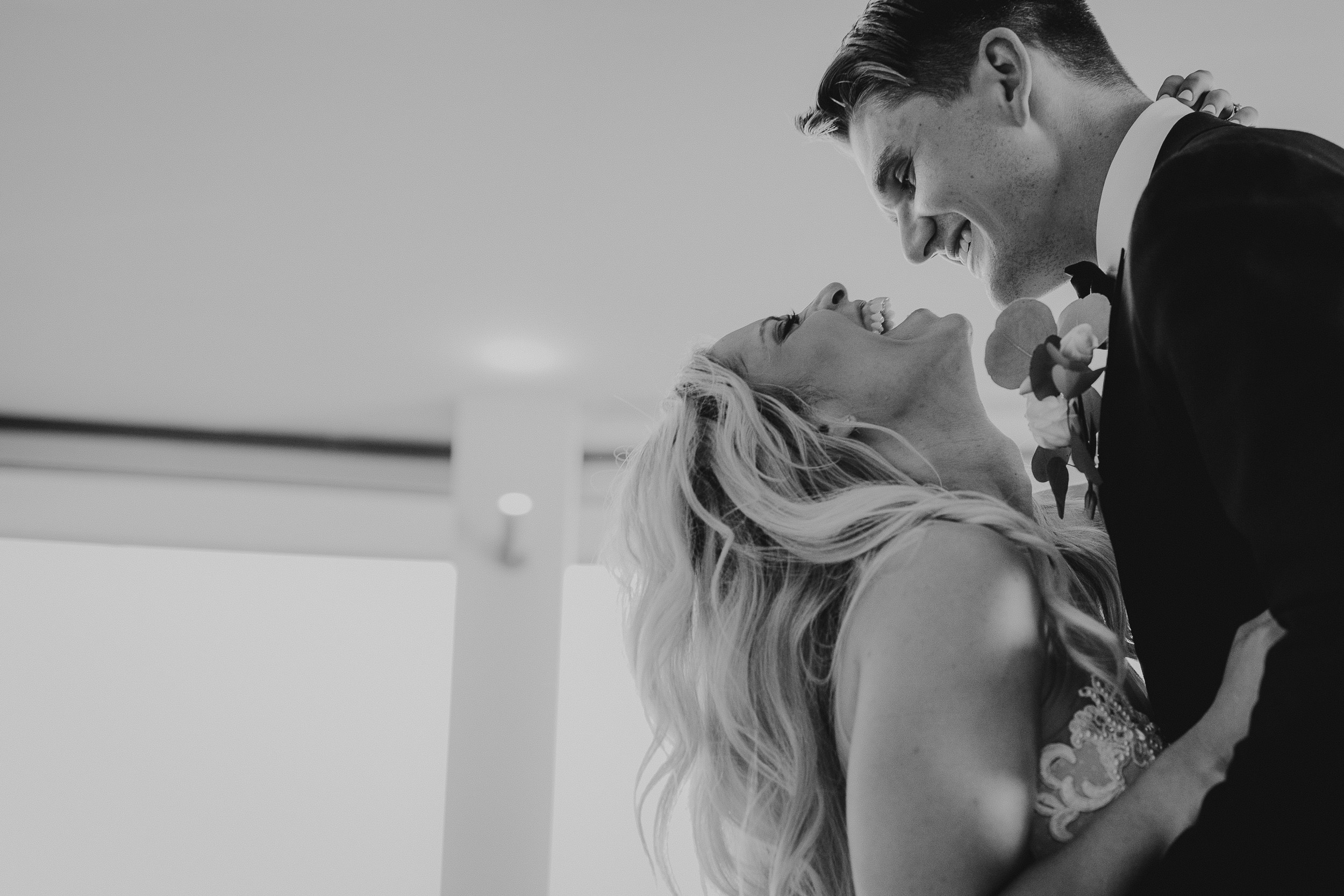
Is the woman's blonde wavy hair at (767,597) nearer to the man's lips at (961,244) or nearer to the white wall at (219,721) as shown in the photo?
the man's lips at (961,244)

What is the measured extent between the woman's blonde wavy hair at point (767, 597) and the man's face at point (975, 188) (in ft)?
1.09

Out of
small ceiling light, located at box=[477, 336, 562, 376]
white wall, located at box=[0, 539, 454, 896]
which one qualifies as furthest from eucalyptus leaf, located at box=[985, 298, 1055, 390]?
white wall, located at box=[0, 539, 454, 896]

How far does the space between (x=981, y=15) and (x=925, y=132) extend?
21cm

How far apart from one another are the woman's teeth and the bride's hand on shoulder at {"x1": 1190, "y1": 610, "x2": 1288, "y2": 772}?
1.04 metres

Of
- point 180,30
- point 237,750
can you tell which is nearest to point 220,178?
point 180,30

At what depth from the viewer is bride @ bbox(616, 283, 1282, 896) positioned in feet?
4.09

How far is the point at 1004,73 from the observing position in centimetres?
178

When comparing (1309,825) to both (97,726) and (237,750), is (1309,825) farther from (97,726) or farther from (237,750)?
(97,726)

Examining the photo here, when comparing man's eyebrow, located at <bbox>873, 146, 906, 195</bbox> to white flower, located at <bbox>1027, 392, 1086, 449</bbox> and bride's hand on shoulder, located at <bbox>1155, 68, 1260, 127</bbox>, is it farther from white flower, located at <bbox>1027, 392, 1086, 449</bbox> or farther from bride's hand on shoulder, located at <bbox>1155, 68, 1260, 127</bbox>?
white flower, located at <bbox>1027, 392, 1086, 449</bbox>

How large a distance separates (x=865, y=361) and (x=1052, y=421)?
0.51 meters

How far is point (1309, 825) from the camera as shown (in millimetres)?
925

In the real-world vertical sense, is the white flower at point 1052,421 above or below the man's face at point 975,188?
below

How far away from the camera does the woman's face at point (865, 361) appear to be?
1924 millimetres

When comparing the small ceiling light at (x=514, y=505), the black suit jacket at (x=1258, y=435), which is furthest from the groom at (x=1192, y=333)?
the small ceiling light at (x=514, y=505)
